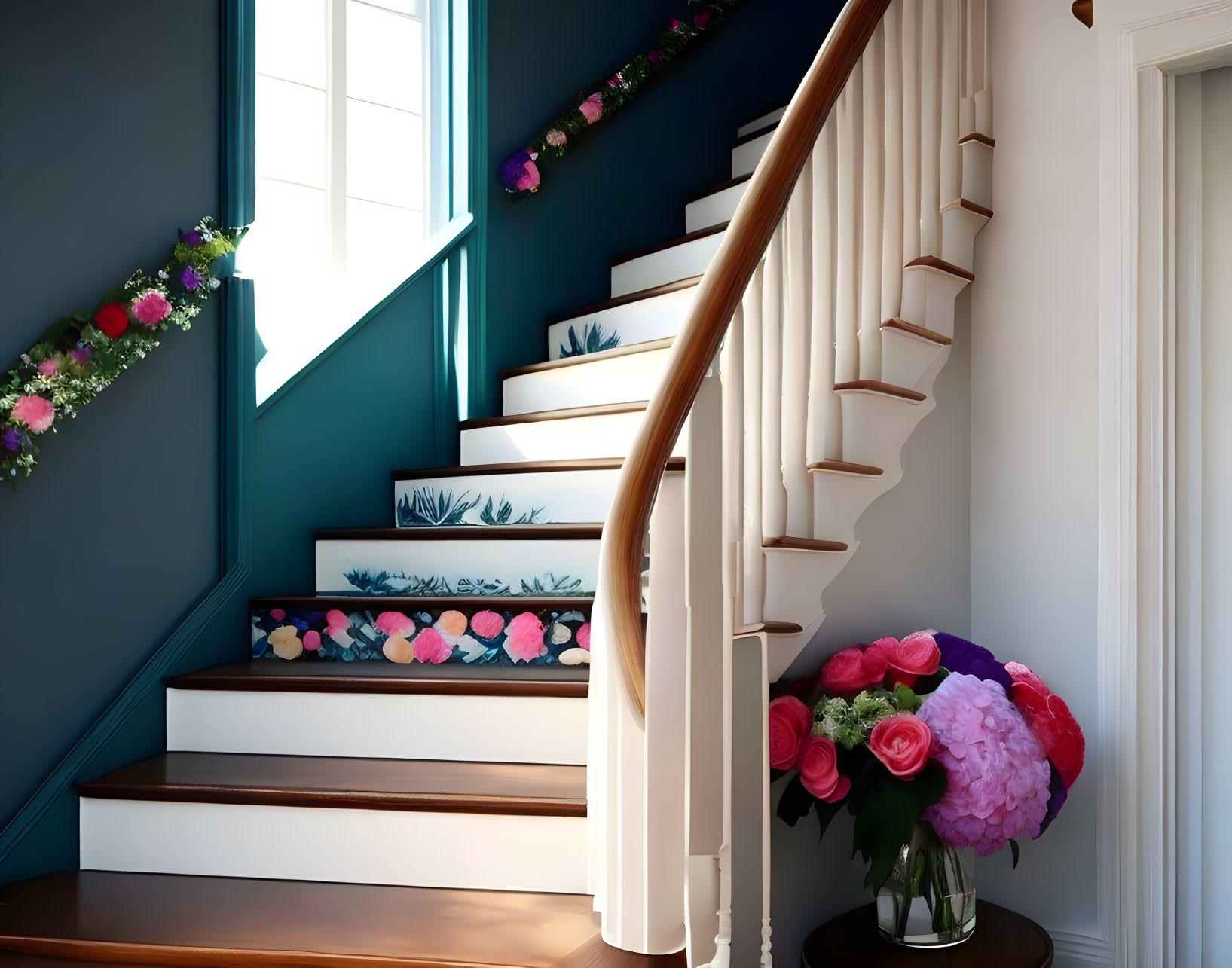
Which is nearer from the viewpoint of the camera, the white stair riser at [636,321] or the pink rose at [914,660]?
the pink rose at [914,660]

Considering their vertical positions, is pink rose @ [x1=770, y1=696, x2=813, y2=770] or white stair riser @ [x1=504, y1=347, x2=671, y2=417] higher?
white stair riser @ [x1=504, y1=347, x2=671, y2=417]

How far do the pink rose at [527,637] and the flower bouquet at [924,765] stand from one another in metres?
0.55

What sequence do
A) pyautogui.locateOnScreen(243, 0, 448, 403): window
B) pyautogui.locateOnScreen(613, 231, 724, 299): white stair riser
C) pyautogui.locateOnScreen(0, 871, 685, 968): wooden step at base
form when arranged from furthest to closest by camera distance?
pyautogui.locateOnScreen(613, 231, 724, 299): white stair riser, pyautogui.locateOnScreen(243, 0, 448, 403): window, pyautogui.locateOnScreen(0, 871, 685, 968): wooden step at base

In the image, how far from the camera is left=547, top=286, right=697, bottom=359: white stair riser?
303 centimetres

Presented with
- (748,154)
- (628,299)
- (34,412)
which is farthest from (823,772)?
(748,154)

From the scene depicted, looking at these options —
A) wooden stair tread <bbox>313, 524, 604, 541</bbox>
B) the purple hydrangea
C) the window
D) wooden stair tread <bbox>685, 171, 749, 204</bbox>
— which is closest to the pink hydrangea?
the purple hydrangea

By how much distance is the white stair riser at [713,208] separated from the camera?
141 inches

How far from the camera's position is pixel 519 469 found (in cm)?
274

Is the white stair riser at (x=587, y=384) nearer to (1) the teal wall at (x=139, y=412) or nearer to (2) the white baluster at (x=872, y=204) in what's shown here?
(1) the teal wall at (x=139, y=412)

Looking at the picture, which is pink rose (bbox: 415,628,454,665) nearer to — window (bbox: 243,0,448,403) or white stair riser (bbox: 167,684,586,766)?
white stair riser (bbox: 167,684,586,766)

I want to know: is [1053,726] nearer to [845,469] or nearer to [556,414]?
[845,469]

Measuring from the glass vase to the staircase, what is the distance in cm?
42

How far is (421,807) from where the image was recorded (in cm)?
183

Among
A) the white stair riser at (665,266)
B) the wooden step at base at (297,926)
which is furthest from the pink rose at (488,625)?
the white stair riser at (665,266)
